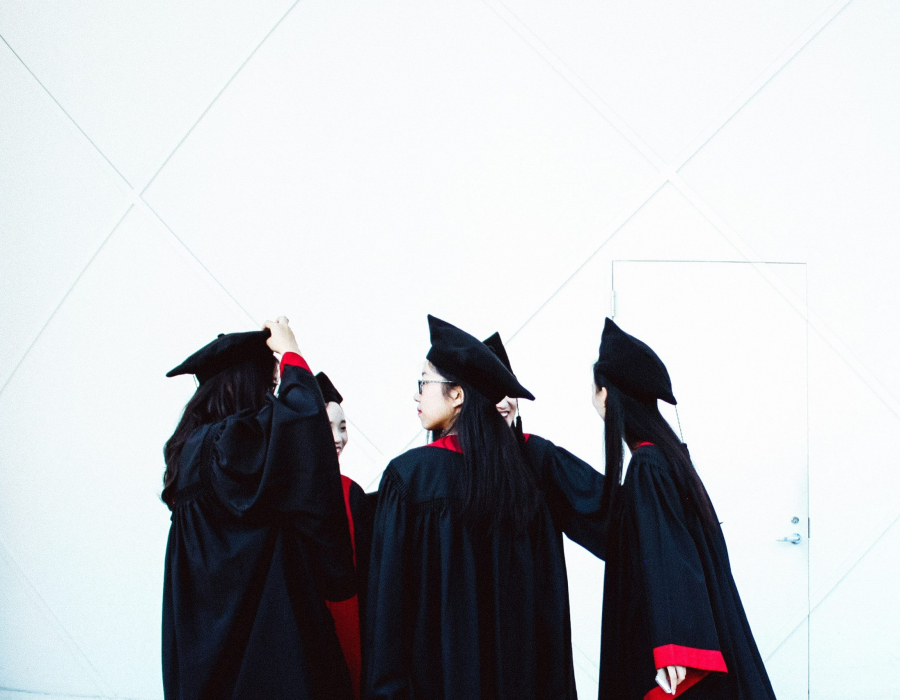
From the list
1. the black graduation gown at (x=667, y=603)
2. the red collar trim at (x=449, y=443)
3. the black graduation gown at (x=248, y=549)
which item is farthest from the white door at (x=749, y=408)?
the black graduation gown at (x=248, y=549)

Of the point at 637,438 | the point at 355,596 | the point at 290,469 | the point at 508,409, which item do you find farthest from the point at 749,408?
the point at 290,469

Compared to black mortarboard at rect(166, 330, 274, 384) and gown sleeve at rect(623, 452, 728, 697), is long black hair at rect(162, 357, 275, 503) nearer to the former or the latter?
black mortarboard at rect(166, 330, 274, 384)

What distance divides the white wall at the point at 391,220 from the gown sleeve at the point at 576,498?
1.10 metres

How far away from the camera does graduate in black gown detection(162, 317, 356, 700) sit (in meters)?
2.13

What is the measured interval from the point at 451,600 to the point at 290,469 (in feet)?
2.04

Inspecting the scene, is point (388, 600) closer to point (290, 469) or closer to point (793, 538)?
point (290, 469)

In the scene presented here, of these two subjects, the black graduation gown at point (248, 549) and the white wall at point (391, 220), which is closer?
the black graduation gown at point (248, 549)

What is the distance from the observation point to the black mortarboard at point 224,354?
89.7 inches

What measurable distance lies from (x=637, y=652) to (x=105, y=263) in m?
3.25

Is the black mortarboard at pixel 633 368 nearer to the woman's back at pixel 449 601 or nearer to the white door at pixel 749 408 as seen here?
the woman's back at pixel 449 601

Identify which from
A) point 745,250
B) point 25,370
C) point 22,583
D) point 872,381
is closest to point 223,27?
point 25,370

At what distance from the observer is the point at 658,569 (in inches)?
84.6

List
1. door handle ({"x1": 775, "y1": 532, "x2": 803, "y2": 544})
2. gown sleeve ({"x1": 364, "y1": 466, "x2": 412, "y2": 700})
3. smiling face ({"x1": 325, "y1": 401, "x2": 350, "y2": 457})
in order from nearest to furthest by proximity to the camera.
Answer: gown sleeve ({"x1": 364, "y1": 466, "x2": 412, "y2": 700}) < smiling face ({"x1": 325, "y1": 401, "x2": 350, "y2": 457}) < door handle ({"x1": 775, "y1": 532, "x2": 803, "y2": 544})

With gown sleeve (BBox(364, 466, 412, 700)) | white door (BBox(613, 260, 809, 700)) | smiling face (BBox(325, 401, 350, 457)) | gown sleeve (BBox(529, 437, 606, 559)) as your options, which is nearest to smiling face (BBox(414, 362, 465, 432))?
gown sleeve (BBox(364, 466, 412, 700))
